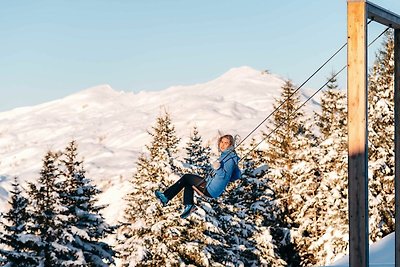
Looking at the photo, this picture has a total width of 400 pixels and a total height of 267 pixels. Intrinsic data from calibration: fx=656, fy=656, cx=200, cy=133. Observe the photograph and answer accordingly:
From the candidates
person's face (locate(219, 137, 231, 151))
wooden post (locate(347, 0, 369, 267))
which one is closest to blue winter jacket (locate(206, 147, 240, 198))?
person's face (locate(219, 137, 231, 151))

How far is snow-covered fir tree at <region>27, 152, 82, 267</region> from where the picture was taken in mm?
28328

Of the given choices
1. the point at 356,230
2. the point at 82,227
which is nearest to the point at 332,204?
the point at 82,227

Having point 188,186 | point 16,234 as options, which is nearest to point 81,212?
point 16,234

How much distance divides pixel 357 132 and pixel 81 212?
76.8 ft

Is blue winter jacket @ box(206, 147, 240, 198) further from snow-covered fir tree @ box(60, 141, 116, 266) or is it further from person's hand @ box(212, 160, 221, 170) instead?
snow-covered fir tree @ box(60, 141, 116, 266)

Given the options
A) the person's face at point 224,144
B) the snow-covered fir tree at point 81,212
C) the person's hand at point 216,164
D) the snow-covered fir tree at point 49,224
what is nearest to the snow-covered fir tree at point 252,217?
the snow-covered fir tree at point 81,212

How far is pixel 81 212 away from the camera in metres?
29.9

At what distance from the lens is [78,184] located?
30.7 metres

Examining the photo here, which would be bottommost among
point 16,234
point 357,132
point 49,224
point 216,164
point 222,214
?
point 357,132

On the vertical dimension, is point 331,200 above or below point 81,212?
above

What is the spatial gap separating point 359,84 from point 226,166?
3.13 meters

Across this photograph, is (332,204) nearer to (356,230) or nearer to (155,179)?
(155,179)

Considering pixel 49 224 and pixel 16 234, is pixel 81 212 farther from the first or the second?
pixel 16 234

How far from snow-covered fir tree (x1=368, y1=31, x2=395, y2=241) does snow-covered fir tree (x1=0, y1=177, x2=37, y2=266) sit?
1503 centimetres
